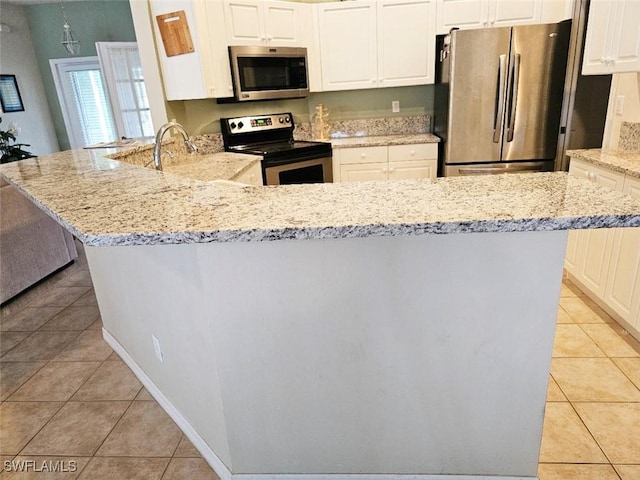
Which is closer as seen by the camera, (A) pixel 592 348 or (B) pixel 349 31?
(A) pixel 592 348

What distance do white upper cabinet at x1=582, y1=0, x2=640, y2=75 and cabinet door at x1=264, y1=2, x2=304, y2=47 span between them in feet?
7.21

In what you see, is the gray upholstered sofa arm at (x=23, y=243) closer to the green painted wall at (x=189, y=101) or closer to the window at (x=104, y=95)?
the green painted wall at (x=189, y=101)

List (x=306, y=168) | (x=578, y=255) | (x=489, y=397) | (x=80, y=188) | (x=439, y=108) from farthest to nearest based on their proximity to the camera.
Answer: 1. (x=439, y=108)
2. (x=306, y=168)
3. (x=578, y=255)
4. (x=80, y=188)
5. (x=489, y=397)

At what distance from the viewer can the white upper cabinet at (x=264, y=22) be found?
3.27 m

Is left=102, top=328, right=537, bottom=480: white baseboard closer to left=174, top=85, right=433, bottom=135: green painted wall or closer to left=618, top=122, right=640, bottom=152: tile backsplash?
left=618, top=122, right=640, bottom=152: tile backsplash

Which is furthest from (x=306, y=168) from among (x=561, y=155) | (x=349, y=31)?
(x=561, y=155)

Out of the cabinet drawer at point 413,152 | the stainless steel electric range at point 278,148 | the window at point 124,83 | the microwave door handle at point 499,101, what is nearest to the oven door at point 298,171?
the stainless steel electric range at point 278,148

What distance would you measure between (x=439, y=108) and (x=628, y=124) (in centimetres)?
158

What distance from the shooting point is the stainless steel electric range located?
3438mm

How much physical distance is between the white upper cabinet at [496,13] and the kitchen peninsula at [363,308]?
2.86 metres

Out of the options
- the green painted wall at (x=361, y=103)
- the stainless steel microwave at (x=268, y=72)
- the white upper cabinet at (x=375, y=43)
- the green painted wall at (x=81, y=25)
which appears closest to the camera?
the stainless steel microwave at (x=268, y=72)

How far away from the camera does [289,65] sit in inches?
144

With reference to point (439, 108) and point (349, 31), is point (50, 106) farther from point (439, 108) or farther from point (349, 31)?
point (439, 108)

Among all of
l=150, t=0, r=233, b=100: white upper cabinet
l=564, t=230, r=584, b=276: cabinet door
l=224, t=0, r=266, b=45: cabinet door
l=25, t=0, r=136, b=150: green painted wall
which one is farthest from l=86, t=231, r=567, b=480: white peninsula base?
l=25, t=0, r=136, b=150: green painted wall
